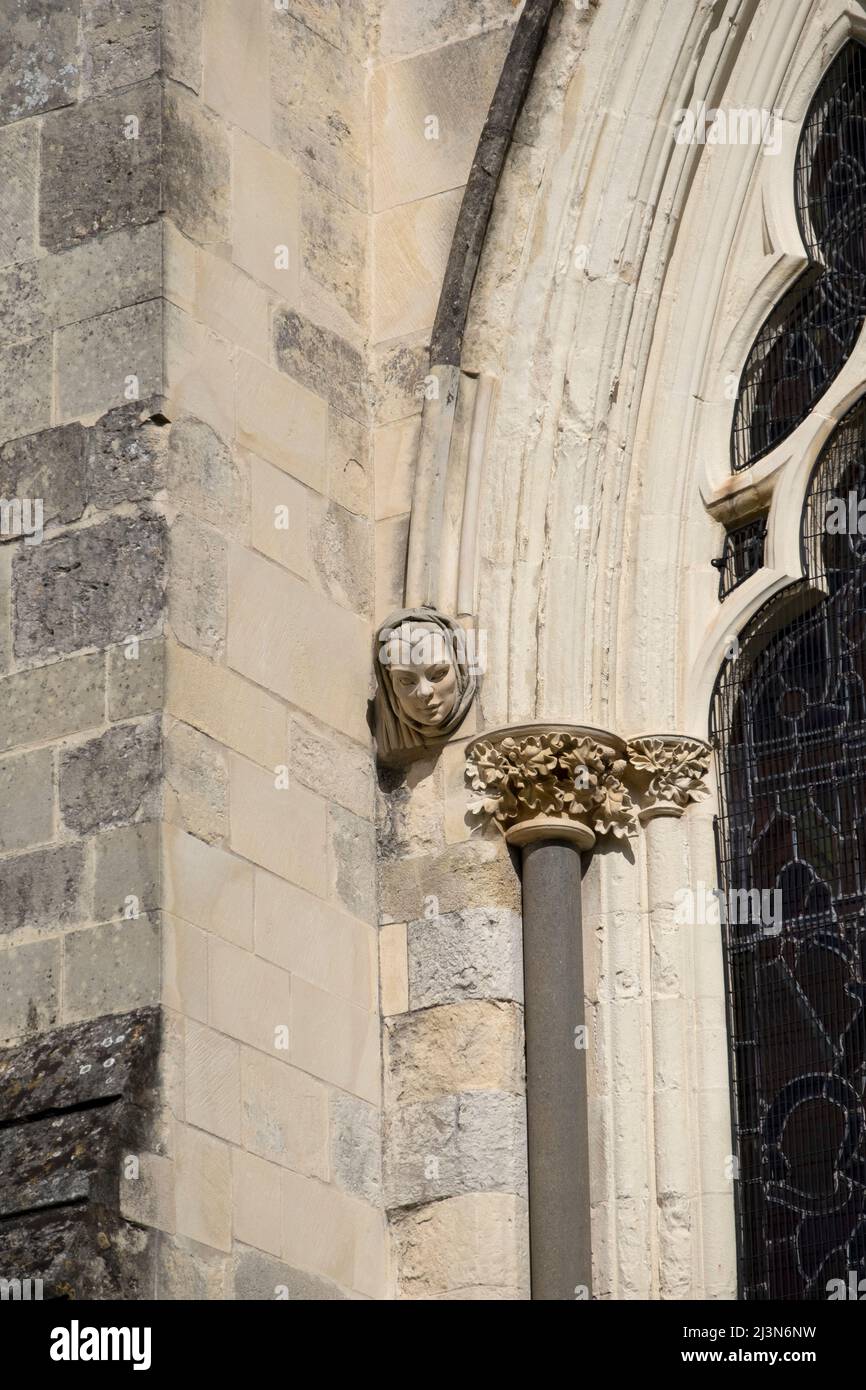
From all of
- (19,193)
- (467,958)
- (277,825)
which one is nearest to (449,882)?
(467,958)

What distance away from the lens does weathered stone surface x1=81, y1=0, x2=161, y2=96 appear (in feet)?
23.4

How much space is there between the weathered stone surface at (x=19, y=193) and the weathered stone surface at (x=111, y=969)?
181 centimetres

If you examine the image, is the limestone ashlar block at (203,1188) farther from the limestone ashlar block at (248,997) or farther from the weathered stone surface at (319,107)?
the weathered stone surface at (319,107)

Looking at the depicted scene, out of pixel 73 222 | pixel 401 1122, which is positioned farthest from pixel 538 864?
pixel 73 222

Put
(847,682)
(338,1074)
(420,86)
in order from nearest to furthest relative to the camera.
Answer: (338,1074)
(847,682)
(420,86)

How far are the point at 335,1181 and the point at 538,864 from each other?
0.90 metres

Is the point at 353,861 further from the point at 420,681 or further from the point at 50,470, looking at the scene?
the point at 50,470

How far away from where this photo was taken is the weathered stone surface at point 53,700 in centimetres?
663

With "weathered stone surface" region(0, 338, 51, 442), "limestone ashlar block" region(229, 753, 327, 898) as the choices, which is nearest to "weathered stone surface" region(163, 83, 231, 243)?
"weathered stone surface" region(0, 338, 51, 442)

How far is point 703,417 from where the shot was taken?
759cm

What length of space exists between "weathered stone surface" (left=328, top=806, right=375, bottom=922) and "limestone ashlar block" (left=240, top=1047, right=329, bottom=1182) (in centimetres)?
51

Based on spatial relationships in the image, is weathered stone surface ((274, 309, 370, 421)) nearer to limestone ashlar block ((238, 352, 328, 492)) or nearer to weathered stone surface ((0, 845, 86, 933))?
limestone ashlar block ((238, 352, 328, 492))

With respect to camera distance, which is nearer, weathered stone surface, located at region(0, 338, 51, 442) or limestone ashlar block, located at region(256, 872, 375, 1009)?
limestone ashlar block, located at region(256, 872, 375, 1009)

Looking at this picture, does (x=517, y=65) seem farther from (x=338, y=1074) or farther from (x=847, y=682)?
(x=338, y=1074)
